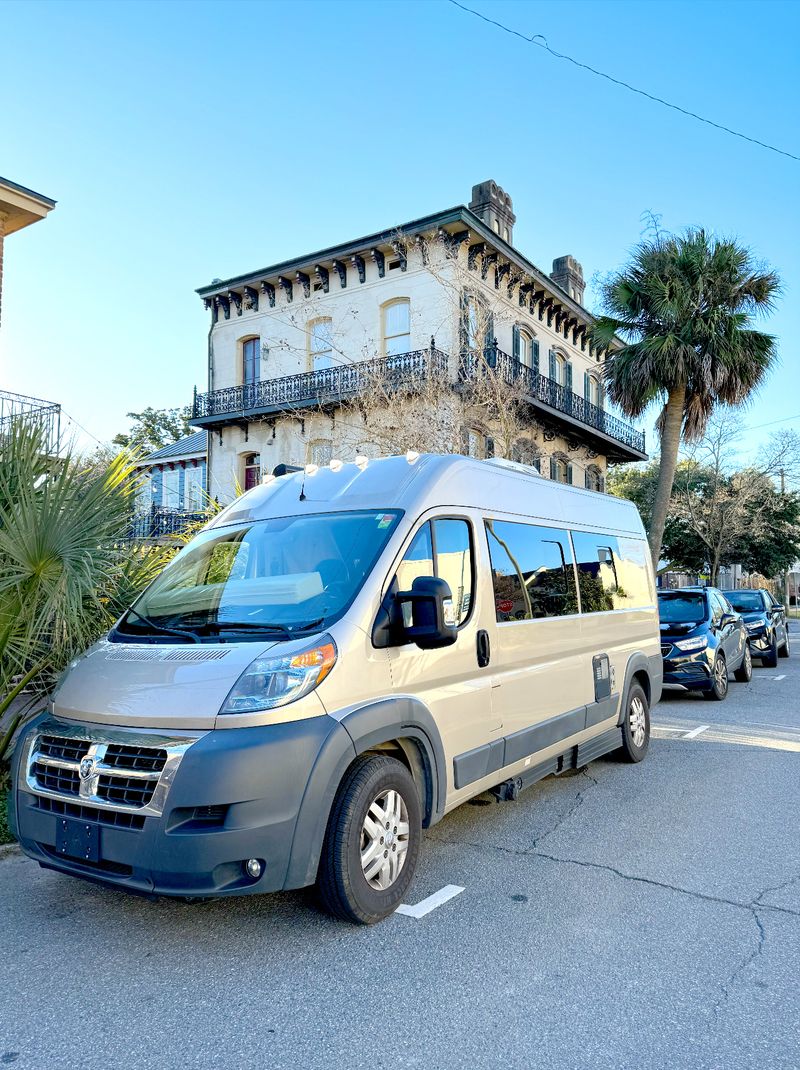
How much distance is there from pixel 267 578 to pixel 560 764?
290 cm

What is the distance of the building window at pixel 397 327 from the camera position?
21.2m

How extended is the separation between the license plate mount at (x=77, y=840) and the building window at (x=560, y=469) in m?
22.7

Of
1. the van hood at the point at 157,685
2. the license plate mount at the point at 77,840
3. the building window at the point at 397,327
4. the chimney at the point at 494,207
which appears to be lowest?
the license plate mount at the point at 77,840

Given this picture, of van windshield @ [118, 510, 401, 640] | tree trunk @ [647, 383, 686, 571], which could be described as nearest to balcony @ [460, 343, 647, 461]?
tree trunk @ [647, 383, 686, 571]

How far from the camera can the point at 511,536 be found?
528 centimetres

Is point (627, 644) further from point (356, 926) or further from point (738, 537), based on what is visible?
point (738, 537)

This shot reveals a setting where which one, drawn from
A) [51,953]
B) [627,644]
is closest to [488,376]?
[627,644]

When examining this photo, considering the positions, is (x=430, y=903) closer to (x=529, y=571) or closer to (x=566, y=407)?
(x=529, y=571)

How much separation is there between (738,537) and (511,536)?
3231 cm

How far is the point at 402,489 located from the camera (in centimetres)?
449

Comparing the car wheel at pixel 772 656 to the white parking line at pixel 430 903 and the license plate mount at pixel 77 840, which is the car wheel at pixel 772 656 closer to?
the white parking line at pixel 430 903

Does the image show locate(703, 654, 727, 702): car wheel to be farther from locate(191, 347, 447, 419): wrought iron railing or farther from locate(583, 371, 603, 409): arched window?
locate(583, 371, 603, 409): arched window

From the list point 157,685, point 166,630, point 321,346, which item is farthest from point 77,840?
point 321,346

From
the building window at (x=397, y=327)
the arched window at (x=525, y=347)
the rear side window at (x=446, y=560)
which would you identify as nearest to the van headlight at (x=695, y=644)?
the rear side window at (x=446, y=560)
